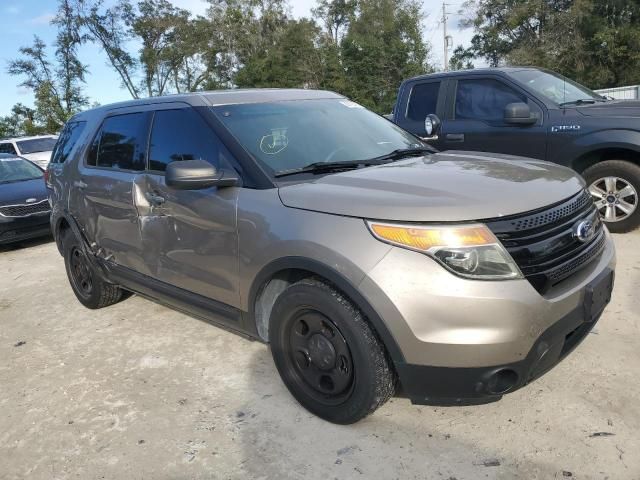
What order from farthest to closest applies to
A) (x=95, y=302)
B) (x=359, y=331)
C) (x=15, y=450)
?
1. (x=95, y=302)
2. (x=15, y=450)
3. (x=359, y=331)

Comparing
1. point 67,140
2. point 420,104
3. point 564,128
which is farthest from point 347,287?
point 420,104

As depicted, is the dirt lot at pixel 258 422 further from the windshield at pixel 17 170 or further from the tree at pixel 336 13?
the tree at pixel 336 13

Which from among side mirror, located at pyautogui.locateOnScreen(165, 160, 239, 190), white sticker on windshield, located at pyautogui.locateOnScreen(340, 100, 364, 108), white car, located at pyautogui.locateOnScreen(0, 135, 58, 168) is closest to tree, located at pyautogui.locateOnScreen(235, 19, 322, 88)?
white car, located at pyautogui.locateOnScreen(0, 135, 58, 168)

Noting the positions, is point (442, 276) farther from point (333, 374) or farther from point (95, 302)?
point (95, 302)

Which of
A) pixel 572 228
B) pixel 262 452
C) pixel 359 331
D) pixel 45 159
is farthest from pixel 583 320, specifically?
pixel 45 159

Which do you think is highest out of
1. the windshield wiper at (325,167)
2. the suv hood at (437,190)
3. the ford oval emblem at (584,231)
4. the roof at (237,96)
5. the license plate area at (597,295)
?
the roof at (237,96)

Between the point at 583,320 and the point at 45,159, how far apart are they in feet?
51.8

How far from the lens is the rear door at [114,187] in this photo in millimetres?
3703

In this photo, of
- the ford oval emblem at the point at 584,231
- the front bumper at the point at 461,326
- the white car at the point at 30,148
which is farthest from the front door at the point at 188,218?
the white car at the point at 30,148

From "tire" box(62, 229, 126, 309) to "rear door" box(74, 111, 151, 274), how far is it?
33 cm

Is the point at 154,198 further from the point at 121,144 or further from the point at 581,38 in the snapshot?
the point at 581,38

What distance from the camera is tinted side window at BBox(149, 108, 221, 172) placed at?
10.3ft

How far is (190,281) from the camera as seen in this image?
331 cm

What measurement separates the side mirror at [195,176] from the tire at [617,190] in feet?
14.0
